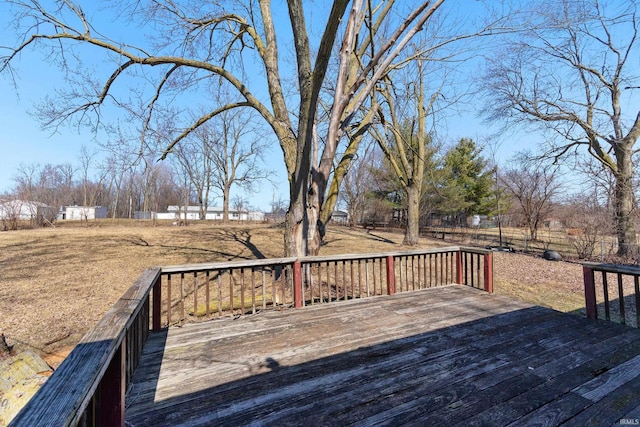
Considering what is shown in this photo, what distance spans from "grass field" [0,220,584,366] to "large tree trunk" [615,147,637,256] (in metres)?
1.89

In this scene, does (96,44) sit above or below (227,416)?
above

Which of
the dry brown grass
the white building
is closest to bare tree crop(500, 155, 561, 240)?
the dry brown grass

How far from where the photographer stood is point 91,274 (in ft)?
25.8

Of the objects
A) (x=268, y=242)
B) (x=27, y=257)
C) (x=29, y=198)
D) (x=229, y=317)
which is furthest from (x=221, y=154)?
(x=229, y=317)

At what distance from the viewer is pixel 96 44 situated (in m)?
5.45

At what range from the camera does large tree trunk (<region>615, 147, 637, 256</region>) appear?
9.59m

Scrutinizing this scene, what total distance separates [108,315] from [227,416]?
93 centimetres

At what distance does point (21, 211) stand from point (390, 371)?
25.2 meters

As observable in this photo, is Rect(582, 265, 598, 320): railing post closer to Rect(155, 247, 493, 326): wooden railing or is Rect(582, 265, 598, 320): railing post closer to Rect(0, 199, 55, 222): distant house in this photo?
Rect(155, 247, 493, 326): wooden railing

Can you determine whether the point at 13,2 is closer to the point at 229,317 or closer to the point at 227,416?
the point at 229,317

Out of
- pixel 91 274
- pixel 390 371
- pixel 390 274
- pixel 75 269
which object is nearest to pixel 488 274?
pixel 390 274

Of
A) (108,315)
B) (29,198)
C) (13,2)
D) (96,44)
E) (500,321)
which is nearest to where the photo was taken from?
(108,315)

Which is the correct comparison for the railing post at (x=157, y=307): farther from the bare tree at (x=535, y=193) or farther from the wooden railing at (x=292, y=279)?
the bare tree at (x=535, y=193)

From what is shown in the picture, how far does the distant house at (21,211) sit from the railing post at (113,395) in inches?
831
